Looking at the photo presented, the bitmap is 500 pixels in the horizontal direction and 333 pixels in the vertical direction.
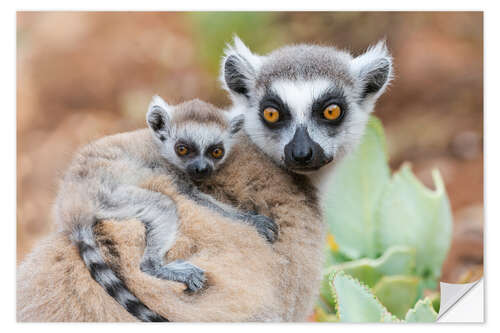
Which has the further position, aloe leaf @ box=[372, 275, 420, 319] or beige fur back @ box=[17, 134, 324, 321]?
aloe leaf @ box=[372, 275, 420, 319]

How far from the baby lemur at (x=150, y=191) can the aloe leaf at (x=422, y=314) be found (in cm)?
92

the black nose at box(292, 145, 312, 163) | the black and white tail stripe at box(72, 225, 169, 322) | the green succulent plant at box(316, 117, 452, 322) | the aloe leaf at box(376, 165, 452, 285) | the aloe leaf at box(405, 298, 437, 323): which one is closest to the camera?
the black and white tail stripe at box(72, 225, 169, 322)

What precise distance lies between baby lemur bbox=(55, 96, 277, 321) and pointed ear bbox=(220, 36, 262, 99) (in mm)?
145

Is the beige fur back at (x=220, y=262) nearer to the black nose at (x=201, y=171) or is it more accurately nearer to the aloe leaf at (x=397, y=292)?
the black nose at (x=201, y=171)

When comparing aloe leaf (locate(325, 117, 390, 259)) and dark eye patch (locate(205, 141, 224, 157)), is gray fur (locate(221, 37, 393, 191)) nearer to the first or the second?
dark eye patch (locate(205, 141, 224, 157))

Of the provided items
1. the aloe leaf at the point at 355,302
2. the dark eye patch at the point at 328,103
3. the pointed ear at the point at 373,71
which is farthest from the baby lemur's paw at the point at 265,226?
the pointed ear at the point at 373,71

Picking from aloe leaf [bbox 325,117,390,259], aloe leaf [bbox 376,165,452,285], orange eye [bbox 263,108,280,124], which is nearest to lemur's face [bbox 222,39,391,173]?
orange eye [bbox 263,108,280,124]

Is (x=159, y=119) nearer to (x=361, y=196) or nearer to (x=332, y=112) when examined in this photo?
(x=332, y=112)

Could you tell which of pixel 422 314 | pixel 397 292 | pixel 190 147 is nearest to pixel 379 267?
pixel 397 292

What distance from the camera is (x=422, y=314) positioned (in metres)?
3.14

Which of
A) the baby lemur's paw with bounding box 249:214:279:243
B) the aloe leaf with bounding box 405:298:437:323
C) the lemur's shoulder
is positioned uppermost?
the lemur's shoulder

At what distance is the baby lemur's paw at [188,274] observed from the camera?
2506 mm

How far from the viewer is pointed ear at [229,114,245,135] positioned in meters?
2.97

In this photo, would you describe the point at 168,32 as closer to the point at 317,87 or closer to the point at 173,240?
the point at 317,87
